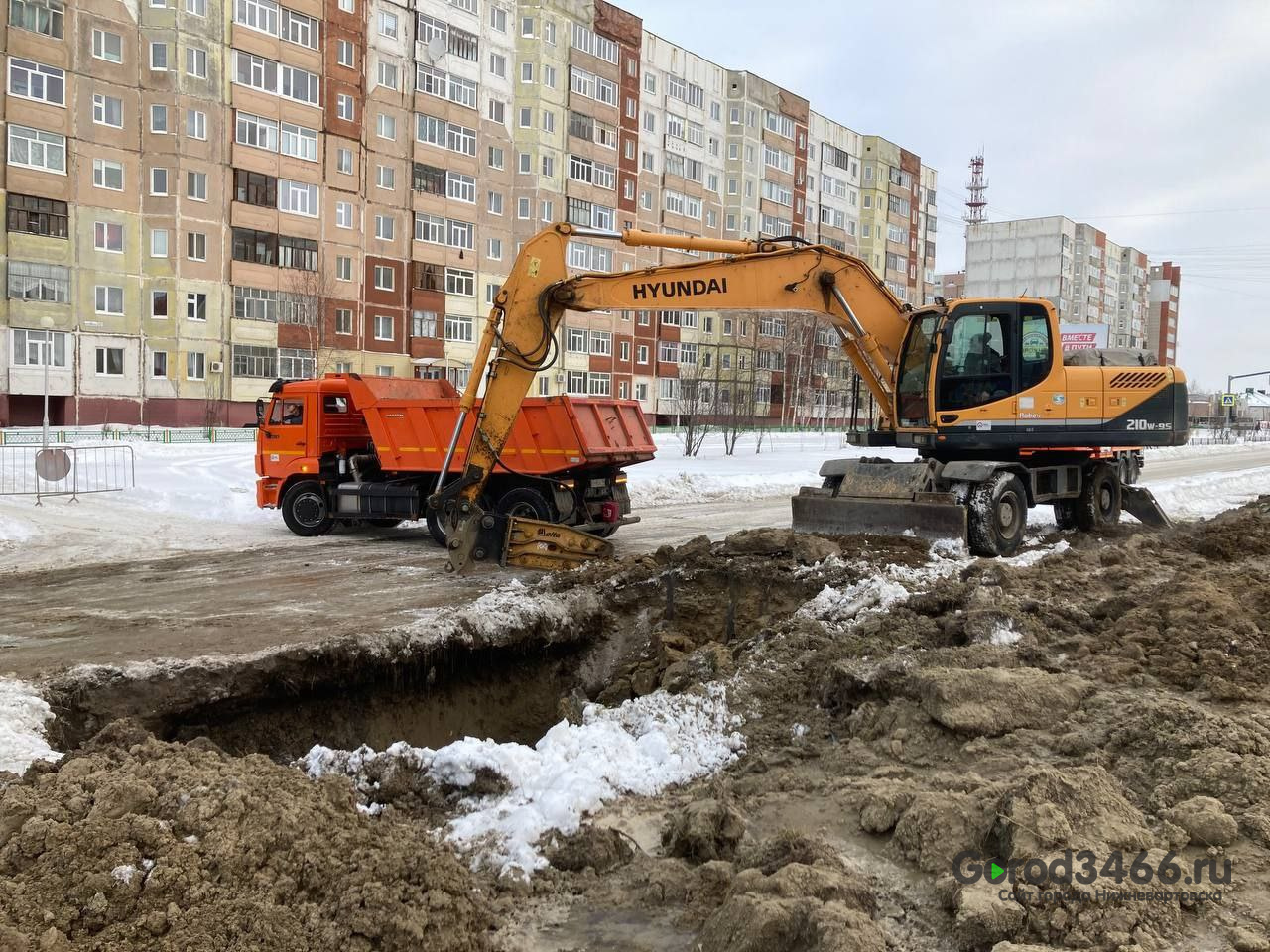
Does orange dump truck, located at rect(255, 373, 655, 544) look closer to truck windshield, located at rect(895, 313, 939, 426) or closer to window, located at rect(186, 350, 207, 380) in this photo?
truck windshield, located at rect(895, 313, 939, 426)

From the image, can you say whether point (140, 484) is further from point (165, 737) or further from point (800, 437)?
point (800, 437)

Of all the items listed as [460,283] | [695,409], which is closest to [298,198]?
[460,283]

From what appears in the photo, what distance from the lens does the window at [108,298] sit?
34.8 meters

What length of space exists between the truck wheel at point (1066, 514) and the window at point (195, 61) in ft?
115

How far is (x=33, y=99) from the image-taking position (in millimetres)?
32750

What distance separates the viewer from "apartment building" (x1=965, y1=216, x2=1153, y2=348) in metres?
91.0

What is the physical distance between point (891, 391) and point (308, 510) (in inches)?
328

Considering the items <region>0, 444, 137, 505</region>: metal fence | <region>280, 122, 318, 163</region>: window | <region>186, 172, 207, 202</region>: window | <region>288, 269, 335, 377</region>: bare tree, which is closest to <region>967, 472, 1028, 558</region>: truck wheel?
<region>0, 444, 137, 505</region>: metal fence

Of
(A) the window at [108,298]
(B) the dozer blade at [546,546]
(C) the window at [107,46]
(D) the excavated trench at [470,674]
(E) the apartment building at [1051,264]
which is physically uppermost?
(E) the apartment building at [1051,264]

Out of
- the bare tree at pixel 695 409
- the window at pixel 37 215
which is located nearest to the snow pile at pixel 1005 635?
the bare tree at pixel 695 409

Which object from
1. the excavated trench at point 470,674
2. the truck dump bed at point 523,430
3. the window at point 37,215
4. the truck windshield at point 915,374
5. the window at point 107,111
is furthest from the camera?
the window at point 107,111

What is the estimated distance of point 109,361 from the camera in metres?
35.1

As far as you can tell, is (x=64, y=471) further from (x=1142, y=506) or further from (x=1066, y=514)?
(x=1142, y=506)

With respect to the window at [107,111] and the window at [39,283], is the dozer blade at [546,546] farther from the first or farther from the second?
the window at [107,111]
